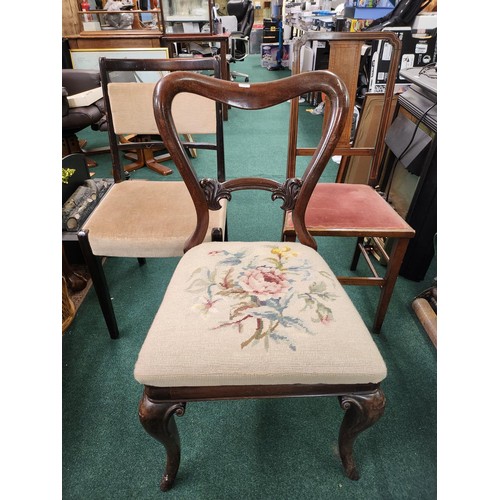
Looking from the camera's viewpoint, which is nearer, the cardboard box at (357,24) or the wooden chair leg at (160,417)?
the wooden chair leg at (160,417)

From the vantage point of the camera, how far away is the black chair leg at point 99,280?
1152 mm

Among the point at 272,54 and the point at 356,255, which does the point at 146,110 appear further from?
the point at 272,54

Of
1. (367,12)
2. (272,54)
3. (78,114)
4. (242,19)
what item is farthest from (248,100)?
(272,54)

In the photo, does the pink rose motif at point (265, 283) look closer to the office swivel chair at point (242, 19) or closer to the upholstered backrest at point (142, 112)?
the upholstered backrest at point (142, 112)

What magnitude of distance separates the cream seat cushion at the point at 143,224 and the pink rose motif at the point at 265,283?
299mm

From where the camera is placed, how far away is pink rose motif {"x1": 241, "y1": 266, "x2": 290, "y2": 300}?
822 millimetres

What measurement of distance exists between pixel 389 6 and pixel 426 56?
1.44m

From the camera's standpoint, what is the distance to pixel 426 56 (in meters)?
2.39

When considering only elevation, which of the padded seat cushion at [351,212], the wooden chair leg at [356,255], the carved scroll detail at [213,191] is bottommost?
the wooden chair leg at [356,255]

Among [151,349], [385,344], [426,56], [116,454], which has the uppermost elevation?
[426,56]

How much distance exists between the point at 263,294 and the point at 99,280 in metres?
0.72

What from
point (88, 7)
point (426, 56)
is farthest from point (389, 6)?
point (88, 7)

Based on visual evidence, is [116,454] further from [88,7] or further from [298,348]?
[88,7]

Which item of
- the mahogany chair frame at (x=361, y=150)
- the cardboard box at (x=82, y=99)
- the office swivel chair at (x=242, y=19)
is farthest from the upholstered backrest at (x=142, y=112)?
the office swivel chair at (x=242, y=19)
